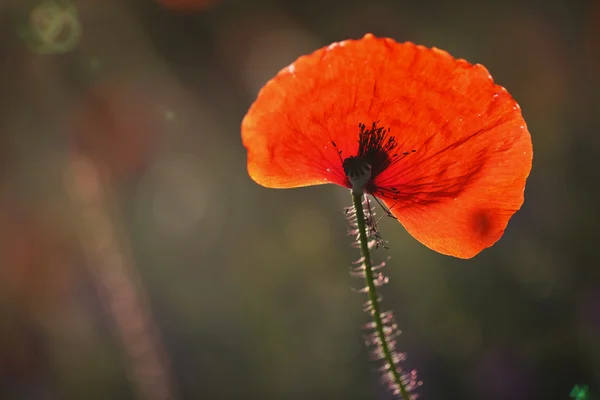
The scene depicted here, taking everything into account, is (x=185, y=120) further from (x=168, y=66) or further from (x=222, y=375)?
(x=222, y=375)

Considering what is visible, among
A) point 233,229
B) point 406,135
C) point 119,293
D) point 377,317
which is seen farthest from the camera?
point 233,229

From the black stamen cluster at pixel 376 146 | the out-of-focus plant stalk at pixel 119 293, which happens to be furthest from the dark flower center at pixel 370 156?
the out-of-focus plant stalk at pixel 119 293

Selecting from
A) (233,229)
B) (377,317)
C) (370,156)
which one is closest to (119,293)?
(370,156)

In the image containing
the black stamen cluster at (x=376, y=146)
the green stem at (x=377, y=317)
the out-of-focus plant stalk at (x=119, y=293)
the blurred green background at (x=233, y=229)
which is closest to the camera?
the green stem at (x=377, y=317)

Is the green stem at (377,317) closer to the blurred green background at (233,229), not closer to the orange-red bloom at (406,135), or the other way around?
the orange-red bloom at (406,135)

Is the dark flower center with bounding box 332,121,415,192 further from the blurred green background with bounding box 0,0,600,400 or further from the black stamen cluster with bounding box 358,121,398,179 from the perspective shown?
the blurred green background with bounding box 0,0,600,400

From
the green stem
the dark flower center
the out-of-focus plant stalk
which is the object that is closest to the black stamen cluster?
the dark flower center

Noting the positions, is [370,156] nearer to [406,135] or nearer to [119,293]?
[406,135]
